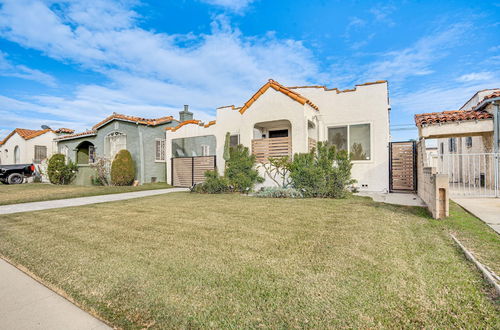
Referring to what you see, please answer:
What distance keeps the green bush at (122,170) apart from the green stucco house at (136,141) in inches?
Result: 33.1

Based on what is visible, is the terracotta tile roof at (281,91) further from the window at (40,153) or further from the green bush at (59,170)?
the window at (40,153)

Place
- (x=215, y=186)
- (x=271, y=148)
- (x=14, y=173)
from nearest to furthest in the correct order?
(x=215, y=186) < (x=271, y=148) < (x=14, y=173)

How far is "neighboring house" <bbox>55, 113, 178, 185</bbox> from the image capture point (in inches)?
696

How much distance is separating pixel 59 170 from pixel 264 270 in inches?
825

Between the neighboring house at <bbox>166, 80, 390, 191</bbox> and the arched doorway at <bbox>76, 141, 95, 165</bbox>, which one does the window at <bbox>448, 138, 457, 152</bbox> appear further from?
the arched doorway at <bbox>76, 141, 95, 165</bbox>

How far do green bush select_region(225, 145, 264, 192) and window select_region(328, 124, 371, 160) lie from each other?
190 inches

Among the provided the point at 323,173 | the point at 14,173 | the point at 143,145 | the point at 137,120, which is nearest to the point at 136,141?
the point at 143,145

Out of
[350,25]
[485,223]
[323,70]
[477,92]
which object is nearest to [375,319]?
[485,223]

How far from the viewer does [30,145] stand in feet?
84.7

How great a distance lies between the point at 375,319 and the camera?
2242mm

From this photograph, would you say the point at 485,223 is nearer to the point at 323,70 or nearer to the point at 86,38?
the point at 323,70

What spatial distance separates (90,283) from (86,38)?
13992 millimetres

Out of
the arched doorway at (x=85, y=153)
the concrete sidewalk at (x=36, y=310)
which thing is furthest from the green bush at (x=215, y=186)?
the arched doorway at (x=85, y=153)

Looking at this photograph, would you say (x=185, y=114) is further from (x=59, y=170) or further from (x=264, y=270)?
(x=264, y=270)
